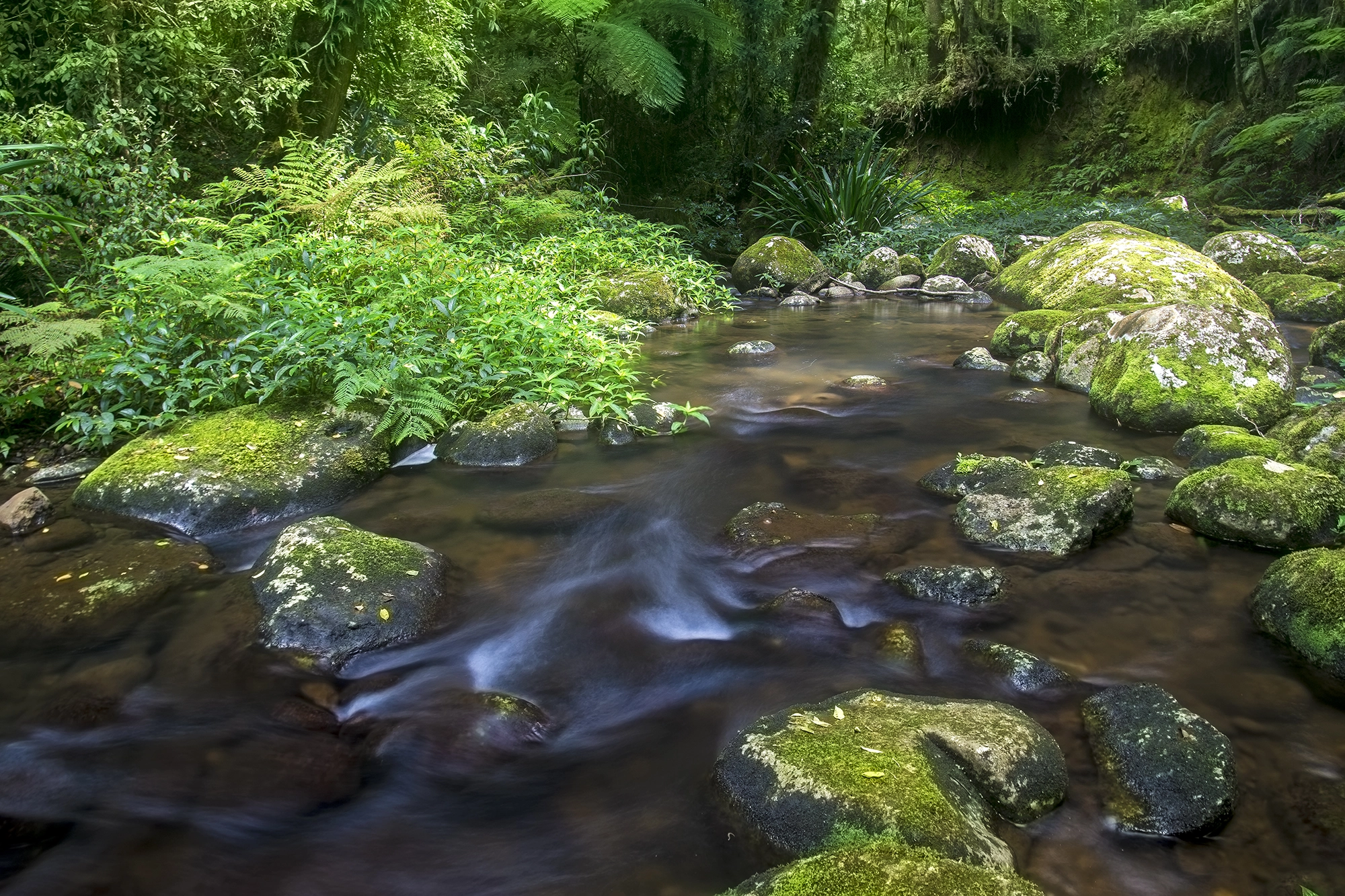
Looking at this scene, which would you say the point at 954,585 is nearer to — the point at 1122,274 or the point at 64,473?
the point at 64,473

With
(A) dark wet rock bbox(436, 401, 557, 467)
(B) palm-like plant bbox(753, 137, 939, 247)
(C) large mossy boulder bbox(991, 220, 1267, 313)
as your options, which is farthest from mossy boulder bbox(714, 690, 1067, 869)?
(B) palm-like plant bbox(753, 137, 939, 247)

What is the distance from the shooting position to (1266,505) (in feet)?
11.0

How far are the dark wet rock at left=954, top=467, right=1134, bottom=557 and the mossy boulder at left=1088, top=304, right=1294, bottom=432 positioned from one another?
164 centimetres

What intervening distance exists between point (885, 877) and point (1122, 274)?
7480 millimetres

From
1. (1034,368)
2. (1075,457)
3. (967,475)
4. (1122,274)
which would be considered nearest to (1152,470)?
(1075,457)

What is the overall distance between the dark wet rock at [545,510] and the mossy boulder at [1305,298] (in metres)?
7.74

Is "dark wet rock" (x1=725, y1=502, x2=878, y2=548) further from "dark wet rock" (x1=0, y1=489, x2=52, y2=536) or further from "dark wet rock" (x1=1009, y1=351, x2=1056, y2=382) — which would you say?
"dark wet rock" (x1=0, y1=489, x2=52, y2=536)

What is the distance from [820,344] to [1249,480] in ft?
15.6

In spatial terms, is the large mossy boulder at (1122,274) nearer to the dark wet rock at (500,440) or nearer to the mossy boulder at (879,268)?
the mossy boulder at (879,268)

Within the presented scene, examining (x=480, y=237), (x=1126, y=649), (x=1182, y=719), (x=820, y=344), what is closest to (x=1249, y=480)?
(x=1126, y=649)

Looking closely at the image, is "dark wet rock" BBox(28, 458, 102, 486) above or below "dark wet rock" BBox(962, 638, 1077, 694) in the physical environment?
above

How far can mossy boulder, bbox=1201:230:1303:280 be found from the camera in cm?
914

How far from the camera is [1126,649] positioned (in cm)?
273

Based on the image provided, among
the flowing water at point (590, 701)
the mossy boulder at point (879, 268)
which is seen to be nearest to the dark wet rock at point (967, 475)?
the flowing water at point (590, 701)
